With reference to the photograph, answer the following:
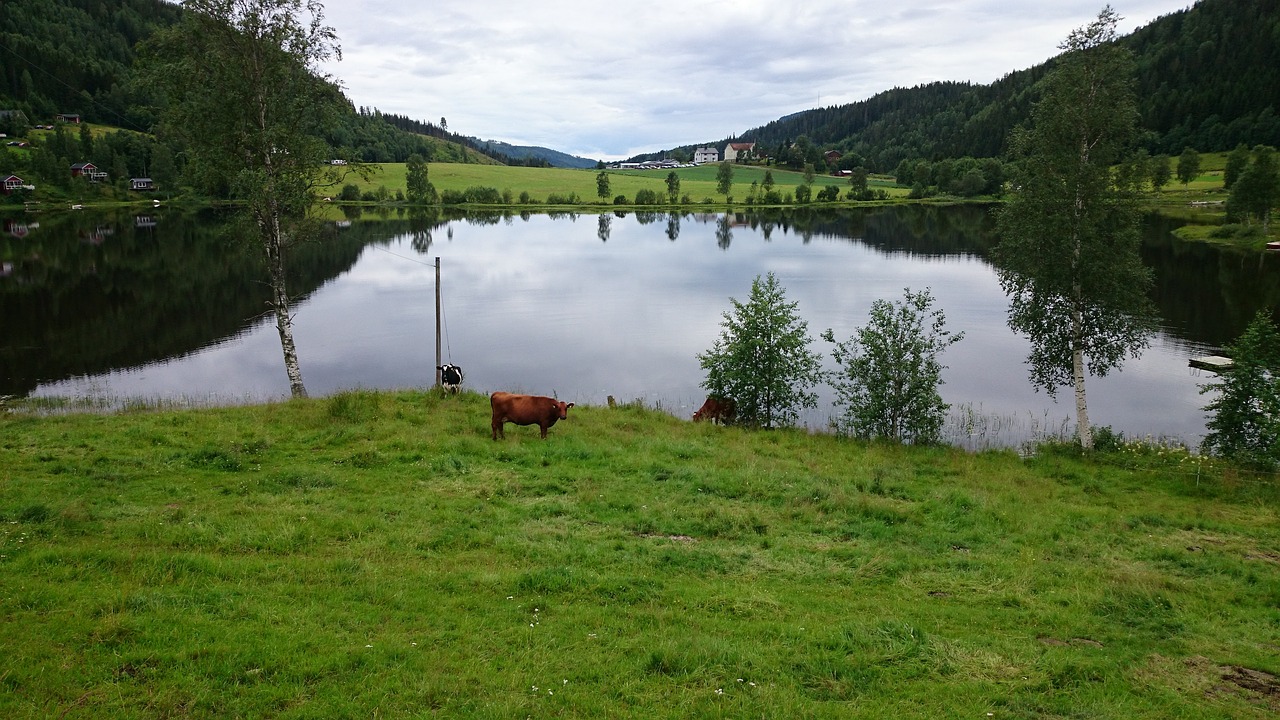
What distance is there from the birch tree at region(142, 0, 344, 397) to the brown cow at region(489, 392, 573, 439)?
1157 centimetres

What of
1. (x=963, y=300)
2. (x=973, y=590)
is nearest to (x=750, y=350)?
(x=973, y=590)

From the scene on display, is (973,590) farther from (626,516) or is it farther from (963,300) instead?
(963,300)

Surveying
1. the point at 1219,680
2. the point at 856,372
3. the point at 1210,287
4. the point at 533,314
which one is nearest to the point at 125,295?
the point at 533,314

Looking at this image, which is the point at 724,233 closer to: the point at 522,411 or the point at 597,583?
the point at 522,411

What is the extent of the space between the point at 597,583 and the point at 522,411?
961 centimetres

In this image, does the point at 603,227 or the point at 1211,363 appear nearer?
the point at 1211,363

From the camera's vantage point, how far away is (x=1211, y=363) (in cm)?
3344

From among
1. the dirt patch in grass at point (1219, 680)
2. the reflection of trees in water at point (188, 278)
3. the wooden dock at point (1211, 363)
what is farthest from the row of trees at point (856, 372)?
the wooden dock at point (1211, 363)

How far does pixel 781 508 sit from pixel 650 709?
813 cm

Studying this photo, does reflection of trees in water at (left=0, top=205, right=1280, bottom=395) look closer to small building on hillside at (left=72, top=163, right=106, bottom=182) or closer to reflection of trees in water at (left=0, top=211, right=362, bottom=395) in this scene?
reflection of trees in water at (left=0, top=211, right=362, bottom=395)

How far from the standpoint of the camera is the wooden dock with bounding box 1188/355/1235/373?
3265 centimetres

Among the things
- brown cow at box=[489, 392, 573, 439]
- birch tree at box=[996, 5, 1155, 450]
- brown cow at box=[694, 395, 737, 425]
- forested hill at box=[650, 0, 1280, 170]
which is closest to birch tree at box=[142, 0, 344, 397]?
brown cow at box=[489, 392, 573, 439]

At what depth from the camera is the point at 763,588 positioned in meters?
10.5

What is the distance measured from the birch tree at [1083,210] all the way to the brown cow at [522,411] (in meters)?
16.3
